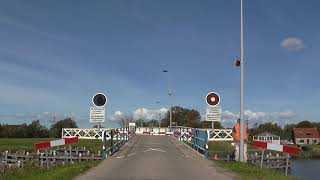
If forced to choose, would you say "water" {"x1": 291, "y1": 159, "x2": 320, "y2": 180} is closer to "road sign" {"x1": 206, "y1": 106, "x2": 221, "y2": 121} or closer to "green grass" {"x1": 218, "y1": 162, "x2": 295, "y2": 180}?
"road sign" {"x1": 206, "y1": 106, "x2": 221, "y2": 121}

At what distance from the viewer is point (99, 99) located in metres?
27.8

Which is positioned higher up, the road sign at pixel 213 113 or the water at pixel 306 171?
the road sign at pixel 213 113

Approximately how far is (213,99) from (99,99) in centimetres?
603

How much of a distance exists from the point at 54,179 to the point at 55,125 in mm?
100402

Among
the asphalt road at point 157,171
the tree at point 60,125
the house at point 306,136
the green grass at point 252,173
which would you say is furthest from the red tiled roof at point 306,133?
the green grass at point 252,173

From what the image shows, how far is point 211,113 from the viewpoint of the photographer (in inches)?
1101

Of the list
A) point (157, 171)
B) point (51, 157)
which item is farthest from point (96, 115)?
point (51, 157)

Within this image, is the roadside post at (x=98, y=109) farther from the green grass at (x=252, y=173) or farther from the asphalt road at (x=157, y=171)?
the green grass at (x=252, y=173)

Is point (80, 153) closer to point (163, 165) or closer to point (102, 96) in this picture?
point (102, 96)

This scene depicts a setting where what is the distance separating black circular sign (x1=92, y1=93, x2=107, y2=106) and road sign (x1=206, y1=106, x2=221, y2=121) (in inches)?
213

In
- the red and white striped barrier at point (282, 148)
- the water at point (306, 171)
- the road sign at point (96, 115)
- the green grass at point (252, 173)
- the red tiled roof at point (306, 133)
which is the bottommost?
the water at point (306, 171)

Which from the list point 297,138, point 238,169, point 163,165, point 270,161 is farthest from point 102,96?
point 297,138

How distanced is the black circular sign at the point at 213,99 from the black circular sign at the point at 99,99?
5.46 meters

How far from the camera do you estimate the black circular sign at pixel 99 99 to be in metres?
27.7
